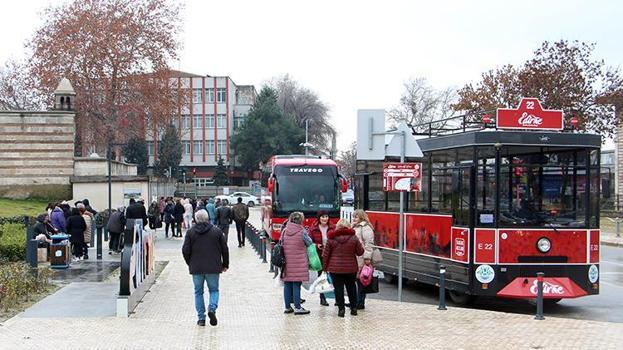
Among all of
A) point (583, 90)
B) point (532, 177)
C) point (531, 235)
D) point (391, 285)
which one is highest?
point (583, 90)

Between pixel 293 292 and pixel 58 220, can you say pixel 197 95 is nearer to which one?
pixel 58 220

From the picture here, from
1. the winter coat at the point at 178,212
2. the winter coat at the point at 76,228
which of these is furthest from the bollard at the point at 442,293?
the winter coat at the point at 178,212

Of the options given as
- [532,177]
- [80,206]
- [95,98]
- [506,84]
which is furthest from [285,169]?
[95,98]

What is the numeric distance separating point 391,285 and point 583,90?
102 feet

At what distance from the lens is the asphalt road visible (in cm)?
1353

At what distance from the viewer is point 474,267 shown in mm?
13000

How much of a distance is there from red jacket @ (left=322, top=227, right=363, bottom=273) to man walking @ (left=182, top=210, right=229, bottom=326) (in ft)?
5.36

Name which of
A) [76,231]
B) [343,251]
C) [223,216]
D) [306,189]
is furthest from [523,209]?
[223,216]

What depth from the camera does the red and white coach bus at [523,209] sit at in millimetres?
12984

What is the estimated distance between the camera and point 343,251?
38.2ft

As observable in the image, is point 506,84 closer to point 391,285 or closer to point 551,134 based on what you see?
point 391,285

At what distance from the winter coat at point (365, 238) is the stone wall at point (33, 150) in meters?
32.2

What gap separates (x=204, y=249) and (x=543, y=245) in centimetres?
575

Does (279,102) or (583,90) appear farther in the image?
(279,102)
